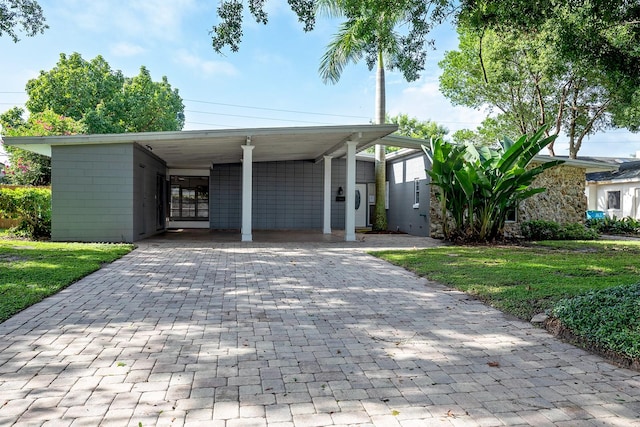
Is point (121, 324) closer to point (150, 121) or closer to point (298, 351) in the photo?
point (298, 351)

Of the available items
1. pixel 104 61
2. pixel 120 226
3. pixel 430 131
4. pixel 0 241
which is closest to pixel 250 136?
pixel 120 226

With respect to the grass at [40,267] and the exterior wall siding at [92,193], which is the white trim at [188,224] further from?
the grass at [40,267]

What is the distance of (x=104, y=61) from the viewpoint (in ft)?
96.1

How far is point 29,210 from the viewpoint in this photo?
12.3m

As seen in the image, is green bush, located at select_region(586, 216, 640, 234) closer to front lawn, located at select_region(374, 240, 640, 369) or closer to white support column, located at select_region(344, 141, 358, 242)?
front lawn, located at select_region(374, 240, 640, 369)

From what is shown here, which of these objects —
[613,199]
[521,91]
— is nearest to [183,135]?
[521,91]

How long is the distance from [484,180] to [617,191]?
1370 centimetres

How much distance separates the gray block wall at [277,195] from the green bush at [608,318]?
14.4 m

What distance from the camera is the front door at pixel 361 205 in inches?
764

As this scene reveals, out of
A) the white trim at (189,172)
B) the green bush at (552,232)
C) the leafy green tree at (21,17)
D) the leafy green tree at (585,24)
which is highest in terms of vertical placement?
the leafy green tree at (21,17)

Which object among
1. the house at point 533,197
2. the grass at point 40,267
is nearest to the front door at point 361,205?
the house at point 533,197

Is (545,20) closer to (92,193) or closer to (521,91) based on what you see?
(92,193)

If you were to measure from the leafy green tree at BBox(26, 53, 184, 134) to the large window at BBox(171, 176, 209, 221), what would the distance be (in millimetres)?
9158

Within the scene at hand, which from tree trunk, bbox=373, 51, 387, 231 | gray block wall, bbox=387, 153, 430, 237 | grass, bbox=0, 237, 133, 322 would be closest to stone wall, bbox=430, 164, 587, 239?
gray block wall, bbox=387, 153, 430, 237
